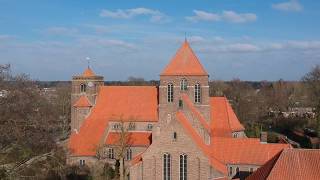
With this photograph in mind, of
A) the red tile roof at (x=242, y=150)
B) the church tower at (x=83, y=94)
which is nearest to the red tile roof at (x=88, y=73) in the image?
the church tower at (x=83, y=94)

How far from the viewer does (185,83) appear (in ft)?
139

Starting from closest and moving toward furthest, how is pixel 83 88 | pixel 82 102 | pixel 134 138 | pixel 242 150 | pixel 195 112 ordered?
pixel 242 150 → pixel 195 112 → pixel 134 138 → pixel 82 102 → pixel 83 88

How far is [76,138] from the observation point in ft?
146

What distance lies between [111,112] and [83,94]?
4.17m

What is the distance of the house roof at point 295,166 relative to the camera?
81.7 feet

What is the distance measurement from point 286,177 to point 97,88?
89.3 ft

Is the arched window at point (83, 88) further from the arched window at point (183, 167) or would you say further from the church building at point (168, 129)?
the arched window at point (183, 167)

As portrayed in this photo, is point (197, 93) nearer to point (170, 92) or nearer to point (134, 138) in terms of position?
point (170, 92)

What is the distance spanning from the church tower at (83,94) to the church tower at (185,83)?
27.8 feet

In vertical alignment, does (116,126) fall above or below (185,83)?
below

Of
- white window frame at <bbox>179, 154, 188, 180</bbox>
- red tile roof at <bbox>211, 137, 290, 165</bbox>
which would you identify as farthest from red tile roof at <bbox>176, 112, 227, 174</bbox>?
white window frame at <bbox>179, 154, 188, 180</bbox>

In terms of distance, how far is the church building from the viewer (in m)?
35.7

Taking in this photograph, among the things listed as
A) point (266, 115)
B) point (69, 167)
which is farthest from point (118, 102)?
point (266, 115)

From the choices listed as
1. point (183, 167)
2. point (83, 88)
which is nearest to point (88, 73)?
point (83, 88)
